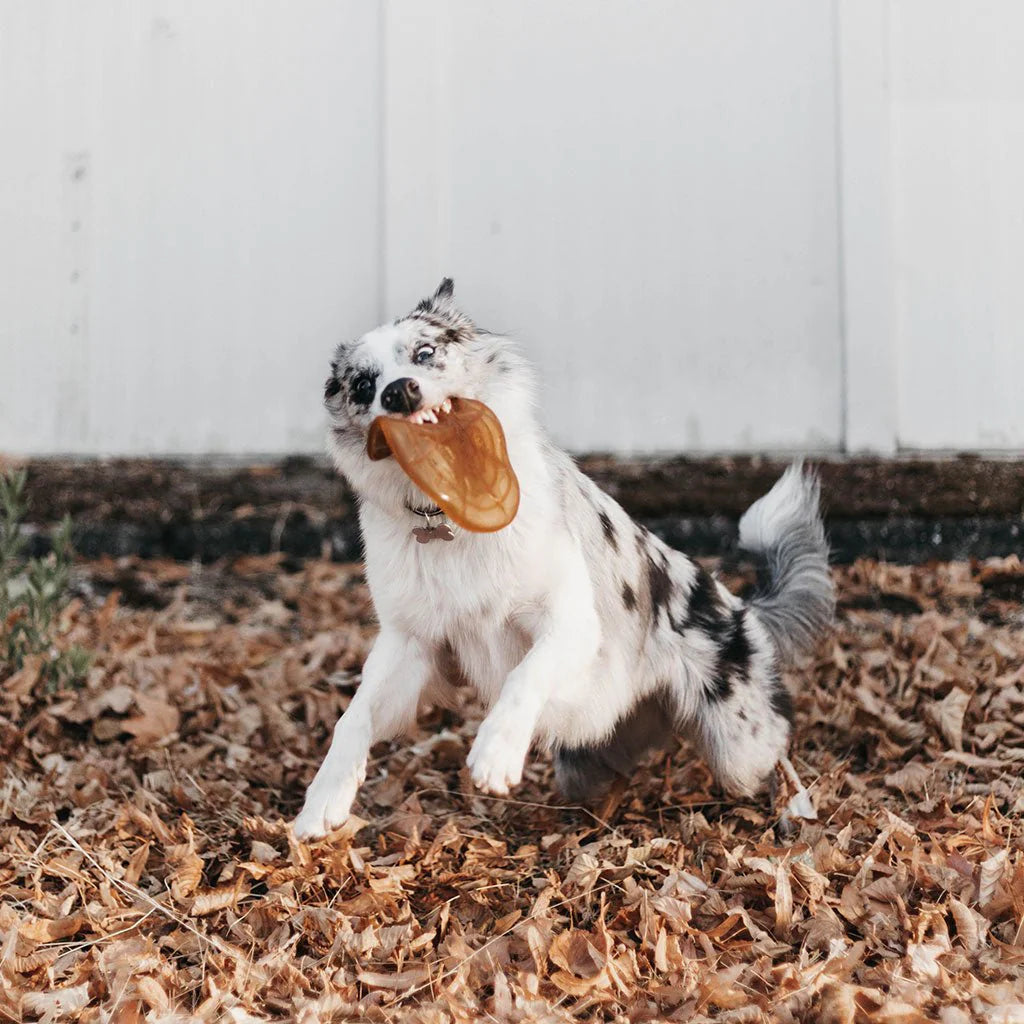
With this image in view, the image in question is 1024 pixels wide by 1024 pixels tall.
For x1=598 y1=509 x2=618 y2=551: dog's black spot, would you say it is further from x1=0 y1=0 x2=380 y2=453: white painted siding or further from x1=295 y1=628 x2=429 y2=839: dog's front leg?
x1=0 y1=0 x2=380 y2=453: white painted siding

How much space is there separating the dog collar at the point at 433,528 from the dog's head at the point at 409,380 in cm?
8

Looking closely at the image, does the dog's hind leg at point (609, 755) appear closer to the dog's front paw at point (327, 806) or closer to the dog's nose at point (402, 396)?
the dog's front paw at point (327, 806)

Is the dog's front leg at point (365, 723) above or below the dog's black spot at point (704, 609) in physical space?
below

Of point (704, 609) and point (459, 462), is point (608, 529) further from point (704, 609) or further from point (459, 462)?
point (459, 462)

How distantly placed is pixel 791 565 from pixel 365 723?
4.97 ft

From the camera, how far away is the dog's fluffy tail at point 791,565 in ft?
11.6

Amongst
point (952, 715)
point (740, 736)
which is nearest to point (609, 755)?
point (740, 736)

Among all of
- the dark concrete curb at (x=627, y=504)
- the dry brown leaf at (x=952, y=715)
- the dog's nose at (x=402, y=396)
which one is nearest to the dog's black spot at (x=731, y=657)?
the dry brown leaf at (x=952, y=715)

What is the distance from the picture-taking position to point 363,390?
280 cm

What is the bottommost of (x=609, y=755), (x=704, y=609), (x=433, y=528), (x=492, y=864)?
(x=492, y=864)

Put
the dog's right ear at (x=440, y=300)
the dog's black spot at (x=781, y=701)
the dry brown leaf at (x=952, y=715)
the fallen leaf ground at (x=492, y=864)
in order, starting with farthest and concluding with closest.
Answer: the dry brown leaf at (x=952, y=715) < the dog's black spot at (x=781, y=701) < the dog's right ear at (x=440, y=300) < the fallen leaf ground at (x=492, y=864)

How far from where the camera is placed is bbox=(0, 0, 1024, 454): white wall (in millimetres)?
5227

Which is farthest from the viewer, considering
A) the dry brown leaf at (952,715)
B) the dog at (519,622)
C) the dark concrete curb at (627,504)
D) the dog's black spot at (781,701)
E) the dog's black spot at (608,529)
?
the dark concrete curb at (627,504)

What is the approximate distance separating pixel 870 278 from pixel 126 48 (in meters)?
3.81
